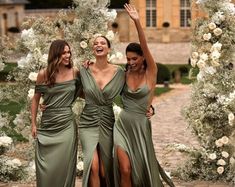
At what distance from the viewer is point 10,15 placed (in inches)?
1437

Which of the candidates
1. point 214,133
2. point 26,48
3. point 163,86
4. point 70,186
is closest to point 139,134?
point 70,186

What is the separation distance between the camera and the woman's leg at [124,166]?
567 centimetres

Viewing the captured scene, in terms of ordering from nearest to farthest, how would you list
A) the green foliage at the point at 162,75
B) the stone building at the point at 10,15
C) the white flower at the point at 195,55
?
the white flower at the point at 195,55
the green foliage at the point at 162,75
the stone building at the point at 10,15

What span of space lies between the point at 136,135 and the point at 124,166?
0.30 meters

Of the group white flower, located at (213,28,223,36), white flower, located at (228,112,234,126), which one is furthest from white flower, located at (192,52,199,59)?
white flower, located at (228,112,234,126)

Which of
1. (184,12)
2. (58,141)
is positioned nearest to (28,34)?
(58,141)

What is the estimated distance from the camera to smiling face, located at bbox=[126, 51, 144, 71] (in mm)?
5703

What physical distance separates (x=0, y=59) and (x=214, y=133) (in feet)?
9.35

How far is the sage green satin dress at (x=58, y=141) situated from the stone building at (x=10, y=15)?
30.3 m

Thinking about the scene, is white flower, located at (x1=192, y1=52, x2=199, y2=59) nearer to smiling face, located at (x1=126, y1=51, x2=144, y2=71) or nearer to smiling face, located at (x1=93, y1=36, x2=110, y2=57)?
smiling face, located at (x1=126, y1=51, x2=144, y2=71)

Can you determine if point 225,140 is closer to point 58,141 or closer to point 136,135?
point 136,135

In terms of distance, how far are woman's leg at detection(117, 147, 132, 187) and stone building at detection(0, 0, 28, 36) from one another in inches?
1210

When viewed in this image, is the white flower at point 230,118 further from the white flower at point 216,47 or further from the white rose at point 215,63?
the white flower at point 216,47

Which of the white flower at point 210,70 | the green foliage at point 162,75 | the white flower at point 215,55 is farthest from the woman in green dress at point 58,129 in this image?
the green foliage at point 162,75
